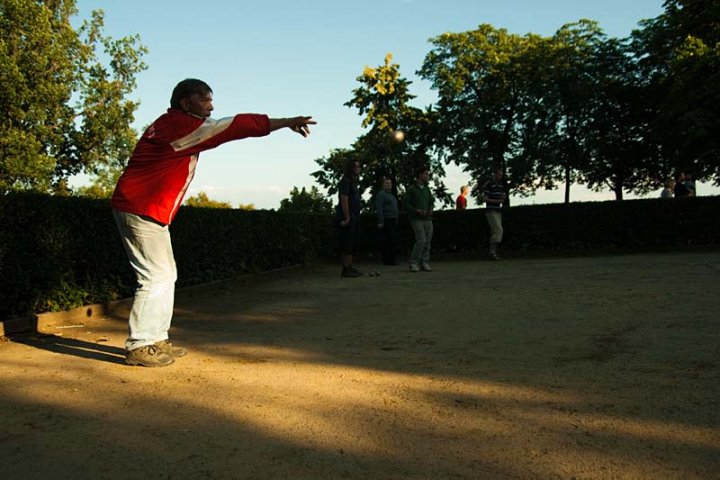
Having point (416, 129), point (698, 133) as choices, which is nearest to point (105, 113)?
point (416, 129)

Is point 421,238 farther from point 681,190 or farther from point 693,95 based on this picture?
point 693,95

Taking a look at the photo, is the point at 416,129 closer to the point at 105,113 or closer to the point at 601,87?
the point at 601,87

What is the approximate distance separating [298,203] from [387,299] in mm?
22509

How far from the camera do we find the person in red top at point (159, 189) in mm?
3949

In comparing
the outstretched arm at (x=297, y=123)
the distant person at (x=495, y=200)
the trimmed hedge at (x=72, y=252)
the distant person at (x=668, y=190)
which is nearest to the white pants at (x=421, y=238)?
the distant person at (x=495, y=200)

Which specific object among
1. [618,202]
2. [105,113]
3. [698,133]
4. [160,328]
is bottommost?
[160,328]

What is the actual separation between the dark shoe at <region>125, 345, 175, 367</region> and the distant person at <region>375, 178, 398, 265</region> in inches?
357

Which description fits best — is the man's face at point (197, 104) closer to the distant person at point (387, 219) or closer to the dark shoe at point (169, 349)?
the dark shoe at point (169, 349)

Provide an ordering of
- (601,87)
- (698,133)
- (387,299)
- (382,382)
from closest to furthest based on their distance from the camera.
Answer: (382,382), (387,299), (698,133), (601,87)

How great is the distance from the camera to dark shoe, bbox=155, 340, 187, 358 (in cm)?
416

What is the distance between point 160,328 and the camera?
4.12 m

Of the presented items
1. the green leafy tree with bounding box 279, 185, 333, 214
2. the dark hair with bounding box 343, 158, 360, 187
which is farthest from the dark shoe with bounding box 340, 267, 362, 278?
the green leafy tree with bounding box 279, 185, 333, 214

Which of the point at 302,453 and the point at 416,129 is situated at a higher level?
the point at 416,129

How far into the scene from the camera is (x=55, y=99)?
28.0 metres
